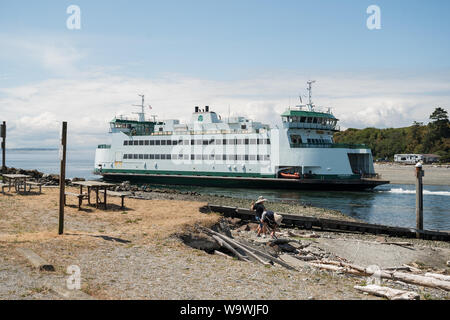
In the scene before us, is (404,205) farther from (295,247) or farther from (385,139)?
(385,139)

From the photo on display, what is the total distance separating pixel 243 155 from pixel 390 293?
32.5 metres

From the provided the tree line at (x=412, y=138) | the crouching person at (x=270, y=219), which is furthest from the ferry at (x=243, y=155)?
the tree line at (x=412, y=138)

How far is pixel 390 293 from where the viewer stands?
21.2ft

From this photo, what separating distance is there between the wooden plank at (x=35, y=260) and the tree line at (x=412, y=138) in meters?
91.3

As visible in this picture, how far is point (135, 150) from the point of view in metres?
46.1

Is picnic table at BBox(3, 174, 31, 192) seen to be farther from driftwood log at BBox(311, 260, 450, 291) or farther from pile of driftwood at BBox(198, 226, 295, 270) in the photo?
driftwood log at BBox(311, 260, 450, 291)

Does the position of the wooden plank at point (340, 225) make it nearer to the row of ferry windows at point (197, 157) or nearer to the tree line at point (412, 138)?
the row of ferry windows at point (197, 157)

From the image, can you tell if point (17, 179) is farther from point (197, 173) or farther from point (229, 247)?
point (197, 173)

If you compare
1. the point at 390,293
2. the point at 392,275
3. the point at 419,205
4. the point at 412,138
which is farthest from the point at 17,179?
the point at 412,138

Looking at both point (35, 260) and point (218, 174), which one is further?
point (218, 174)

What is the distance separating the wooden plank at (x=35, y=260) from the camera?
22.2 ft

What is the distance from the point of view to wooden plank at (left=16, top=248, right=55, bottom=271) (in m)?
6.75

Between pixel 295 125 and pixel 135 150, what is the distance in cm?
2016
